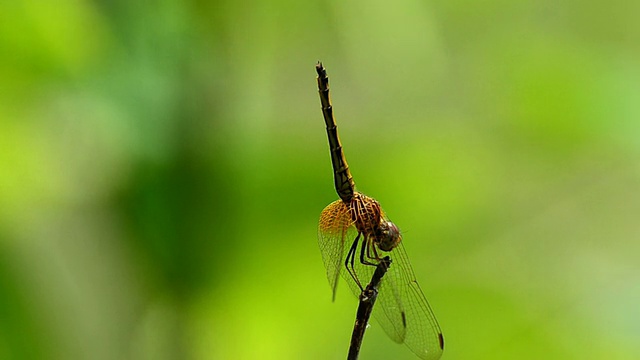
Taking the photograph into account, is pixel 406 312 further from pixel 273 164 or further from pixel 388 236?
pixel 273 164

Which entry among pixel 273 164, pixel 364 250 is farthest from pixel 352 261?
pixel 273 164

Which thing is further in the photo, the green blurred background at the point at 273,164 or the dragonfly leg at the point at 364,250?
the dragonfly leg at the point at 364,250

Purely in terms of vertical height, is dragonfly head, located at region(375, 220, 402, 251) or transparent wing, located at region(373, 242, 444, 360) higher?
dragonfly head, located at region(375, 220, 402, 251)

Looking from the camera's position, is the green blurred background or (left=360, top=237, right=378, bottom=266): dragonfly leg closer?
the green blurred background

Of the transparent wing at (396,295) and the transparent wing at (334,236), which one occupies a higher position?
the transparent wing at (334,236)

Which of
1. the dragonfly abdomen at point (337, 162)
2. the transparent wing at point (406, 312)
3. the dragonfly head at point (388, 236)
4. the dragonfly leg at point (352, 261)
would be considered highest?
the dragonfly abdomen at point (337, 162)

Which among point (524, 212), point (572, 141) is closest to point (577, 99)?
point (572, 141)

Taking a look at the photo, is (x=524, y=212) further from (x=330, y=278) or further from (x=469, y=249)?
(x=330, y=278)
